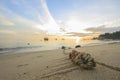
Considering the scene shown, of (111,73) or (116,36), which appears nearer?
(111,73)

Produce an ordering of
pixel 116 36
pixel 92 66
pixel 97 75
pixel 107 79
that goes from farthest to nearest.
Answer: pixel 116 36
pixel 92 66
pixel 97 75
pixel 107 79

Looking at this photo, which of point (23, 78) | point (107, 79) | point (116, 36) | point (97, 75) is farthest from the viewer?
point (116, 36)

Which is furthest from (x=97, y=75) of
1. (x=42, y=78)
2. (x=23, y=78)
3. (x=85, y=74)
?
(x=23, y=78)

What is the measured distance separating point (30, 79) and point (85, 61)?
3032 millimetres

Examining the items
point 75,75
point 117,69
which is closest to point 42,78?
point 75,75

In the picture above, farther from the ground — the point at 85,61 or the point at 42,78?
the point at 85,61

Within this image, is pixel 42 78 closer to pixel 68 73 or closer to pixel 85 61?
pixel 68 73

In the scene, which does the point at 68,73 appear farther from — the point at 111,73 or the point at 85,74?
the point at 111,73

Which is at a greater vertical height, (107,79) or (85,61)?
(85,61)

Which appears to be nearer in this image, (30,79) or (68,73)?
(30,79)

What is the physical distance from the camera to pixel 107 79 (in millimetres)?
4605

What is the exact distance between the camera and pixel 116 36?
109375 millimetres

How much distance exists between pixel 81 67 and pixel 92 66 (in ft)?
1.96

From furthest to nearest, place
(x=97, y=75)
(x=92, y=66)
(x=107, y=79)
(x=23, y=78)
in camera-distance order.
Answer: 1. (x=92, y=66)
2. (x=23, y=78)
3. (x=97, y=75)
4. (x=107, y=79)
